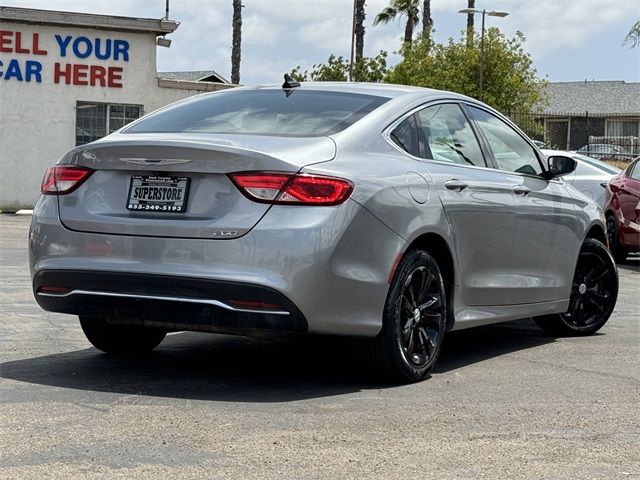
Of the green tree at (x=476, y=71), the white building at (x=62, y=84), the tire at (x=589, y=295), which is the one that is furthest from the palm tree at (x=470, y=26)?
the tire at (x=589, y=295)

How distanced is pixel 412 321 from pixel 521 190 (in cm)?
157

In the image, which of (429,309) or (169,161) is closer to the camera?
(169,161)

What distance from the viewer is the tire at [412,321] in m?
6.30

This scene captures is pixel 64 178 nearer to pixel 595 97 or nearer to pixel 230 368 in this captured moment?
pixel 230 368

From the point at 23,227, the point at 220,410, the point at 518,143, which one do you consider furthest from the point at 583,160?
the point at 220,410

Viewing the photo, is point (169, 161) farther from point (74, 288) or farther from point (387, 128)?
point (387, 128)

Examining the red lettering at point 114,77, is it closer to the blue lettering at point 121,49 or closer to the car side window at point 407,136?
the blue lettering at point 121,49

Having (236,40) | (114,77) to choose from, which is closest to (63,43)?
(114,77)

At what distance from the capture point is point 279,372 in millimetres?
6855

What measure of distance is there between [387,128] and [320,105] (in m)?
0.42

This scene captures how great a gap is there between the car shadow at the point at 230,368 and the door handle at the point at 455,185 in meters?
1.03

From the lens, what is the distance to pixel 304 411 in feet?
18.9

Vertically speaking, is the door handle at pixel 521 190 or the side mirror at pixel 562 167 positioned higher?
the side mirror at pixel 562 167

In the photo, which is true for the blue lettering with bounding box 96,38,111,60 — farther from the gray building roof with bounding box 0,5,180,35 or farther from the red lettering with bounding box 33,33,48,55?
the red lettering with bounding box 33,33,48,55
